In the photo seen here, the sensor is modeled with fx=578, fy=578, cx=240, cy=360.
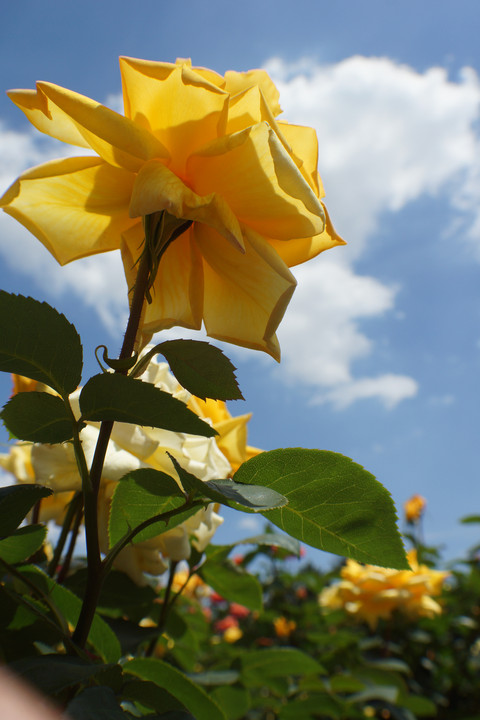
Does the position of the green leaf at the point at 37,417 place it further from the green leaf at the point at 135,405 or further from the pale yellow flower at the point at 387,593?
the pale yellow flower at the point at 387,593

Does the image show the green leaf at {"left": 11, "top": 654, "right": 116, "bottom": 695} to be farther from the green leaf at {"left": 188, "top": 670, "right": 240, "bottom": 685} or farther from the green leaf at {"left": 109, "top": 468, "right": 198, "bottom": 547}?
the green leaf at {"left": 188, "top": 670, "right": 240, "bottom": 685}

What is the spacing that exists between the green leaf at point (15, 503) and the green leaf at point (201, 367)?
172 mm

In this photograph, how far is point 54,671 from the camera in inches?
18.0

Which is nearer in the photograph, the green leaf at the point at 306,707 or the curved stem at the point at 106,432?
the curved stem at the point at 106,432

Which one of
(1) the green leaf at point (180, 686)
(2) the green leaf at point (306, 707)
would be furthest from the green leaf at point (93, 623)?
(2) the green leaf at point (306, 707)

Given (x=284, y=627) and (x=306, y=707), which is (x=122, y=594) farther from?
(x=284, y=627)

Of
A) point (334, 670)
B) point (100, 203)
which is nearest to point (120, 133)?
point (100, 203)

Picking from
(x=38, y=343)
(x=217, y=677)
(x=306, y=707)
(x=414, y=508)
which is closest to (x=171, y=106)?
(x=38, y=343)

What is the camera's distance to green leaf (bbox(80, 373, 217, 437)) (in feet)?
1.60

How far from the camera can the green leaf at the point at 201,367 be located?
0.56 meters

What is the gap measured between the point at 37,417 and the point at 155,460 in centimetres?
29

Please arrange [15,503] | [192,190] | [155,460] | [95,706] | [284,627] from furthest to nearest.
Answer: [284,627]
[155,460]
[192,190]
[15,503]
[95,706]

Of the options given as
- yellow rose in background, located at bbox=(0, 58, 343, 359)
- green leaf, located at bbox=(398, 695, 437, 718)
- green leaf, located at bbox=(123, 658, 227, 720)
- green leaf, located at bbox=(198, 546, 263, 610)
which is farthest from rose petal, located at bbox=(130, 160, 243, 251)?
green leaf, located at bbox=(398, 695, 437, 718)

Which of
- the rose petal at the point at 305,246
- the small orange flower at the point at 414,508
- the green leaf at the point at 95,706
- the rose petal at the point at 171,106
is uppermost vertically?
the small orange flower at the point at 414,508
